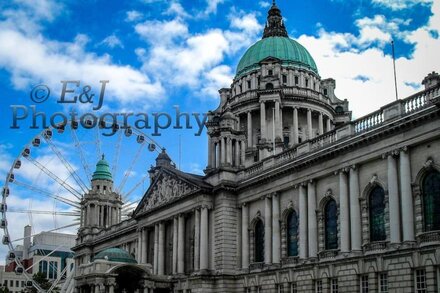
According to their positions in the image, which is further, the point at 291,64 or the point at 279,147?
the point at 291,64

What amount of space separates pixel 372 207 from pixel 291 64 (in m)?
41.7

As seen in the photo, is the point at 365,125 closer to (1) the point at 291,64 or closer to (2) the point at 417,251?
(2) the point at 417,251

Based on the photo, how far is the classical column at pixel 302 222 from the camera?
48281 millimetres

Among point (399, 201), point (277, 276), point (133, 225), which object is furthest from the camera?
point (133, 225)

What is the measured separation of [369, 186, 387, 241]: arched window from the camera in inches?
1645

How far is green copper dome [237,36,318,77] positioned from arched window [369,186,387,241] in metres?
40.7

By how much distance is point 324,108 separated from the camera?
8088 centimetres

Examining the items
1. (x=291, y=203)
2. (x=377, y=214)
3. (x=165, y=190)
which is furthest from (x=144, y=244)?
(x=377, y=214)

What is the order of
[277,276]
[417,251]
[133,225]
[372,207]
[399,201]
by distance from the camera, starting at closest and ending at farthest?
1. [417,251]
2. [399,201]
3. [372,207]
4. [277,276]
5. [133,225]

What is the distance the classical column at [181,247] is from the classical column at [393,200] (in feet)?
83.1

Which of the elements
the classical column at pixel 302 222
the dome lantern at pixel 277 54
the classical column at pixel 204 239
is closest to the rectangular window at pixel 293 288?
the classical column at pixel 302 222

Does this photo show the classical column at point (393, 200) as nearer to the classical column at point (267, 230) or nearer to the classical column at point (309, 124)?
the classical column at point (267, 230)

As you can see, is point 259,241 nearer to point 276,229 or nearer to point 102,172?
point 276,229

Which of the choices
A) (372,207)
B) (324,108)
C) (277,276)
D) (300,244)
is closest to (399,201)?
(372,207)
